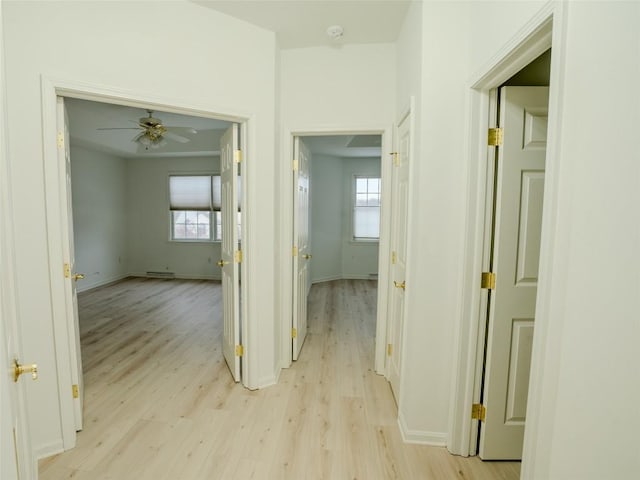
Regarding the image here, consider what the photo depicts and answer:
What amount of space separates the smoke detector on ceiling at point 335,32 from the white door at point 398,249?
0.85 metres

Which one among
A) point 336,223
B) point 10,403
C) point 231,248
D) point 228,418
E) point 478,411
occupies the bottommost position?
point 228,418

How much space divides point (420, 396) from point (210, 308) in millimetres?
3650

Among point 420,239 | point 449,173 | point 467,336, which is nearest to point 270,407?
point 467,336

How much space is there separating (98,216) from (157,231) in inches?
43.2

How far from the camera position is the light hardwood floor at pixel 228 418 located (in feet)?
6.13

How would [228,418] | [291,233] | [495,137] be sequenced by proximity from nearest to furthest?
[495,137]
[228,418]
[291,233]

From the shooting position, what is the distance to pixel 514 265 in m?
1.82

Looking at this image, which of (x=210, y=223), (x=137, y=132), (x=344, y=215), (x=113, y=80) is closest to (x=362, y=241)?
(x=344, y=215)

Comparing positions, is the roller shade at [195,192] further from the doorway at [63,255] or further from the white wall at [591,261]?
the white wall at [591,261]

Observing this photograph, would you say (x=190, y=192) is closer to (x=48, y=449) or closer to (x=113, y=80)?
(x=113, y=80)

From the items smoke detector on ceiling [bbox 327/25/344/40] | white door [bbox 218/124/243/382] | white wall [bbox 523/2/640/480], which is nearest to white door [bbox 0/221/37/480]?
white wall [bbox 523/2/640/480]

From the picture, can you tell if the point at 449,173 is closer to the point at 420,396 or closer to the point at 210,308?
the point at 420,396

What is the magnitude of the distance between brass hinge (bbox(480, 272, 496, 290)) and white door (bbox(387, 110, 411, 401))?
52cm

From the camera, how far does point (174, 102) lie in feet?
7.17
